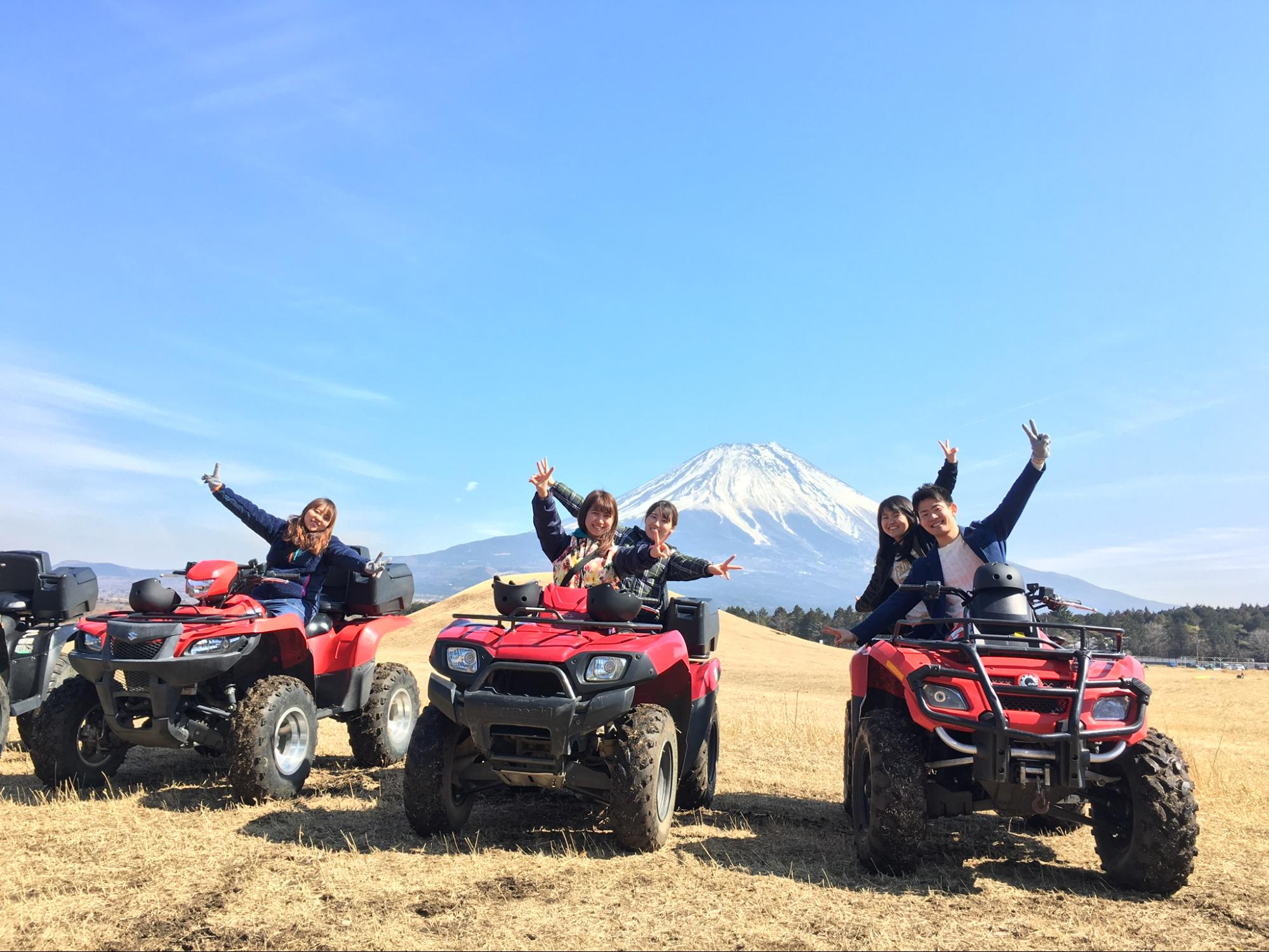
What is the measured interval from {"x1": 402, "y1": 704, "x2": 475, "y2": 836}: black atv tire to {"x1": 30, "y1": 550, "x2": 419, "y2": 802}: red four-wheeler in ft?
5.26

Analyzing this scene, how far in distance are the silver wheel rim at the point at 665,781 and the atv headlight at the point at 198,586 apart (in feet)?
13.6

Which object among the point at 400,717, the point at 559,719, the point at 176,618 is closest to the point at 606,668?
the point at 559,719

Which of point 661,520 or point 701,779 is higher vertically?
point 661,520

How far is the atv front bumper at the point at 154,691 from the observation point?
6.95 m

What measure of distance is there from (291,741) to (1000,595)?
5.16m

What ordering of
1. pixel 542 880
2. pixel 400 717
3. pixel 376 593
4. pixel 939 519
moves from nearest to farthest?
pixel 542 880 → pixel 939 519 → pixel 376 593 → pixel 400 717

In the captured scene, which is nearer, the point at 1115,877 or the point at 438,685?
the point at 1115,877

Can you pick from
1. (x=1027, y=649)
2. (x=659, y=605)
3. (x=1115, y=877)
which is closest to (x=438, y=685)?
(x=659, y=605)

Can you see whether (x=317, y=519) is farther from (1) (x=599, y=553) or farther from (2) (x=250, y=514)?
(1) (x=599, y=553)

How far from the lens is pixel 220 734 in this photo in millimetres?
7199

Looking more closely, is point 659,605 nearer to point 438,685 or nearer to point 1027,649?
point 438,685

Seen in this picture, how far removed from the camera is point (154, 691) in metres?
6.94

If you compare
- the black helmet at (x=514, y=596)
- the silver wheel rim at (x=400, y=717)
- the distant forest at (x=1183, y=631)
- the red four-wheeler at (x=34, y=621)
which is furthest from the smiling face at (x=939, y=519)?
the distant forest at (x=1183, y=631)

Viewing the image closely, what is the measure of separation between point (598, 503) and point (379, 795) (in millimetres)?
2784
